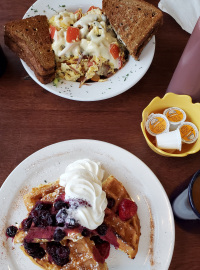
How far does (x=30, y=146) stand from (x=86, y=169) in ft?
1.12

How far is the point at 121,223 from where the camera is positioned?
49.6 inches

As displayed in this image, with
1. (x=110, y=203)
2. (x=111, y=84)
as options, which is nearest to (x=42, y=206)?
(x=110, y=203)

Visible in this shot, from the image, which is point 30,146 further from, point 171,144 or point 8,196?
point 171,144

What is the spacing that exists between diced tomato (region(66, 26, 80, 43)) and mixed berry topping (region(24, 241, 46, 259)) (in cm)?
98

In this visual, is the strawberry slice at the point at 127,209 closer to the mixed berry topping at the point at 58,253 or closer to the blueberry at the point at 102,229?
the blueberry at the point at 102,229

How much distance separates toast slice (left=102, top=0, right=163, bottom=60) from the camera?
1589 millimetres

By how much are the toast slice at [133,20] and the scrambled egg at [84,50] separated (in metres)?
0.06

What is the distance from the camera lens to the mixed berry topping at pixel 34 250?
3.92 feet

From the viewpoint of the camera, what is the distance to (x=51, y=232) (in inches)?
45.6

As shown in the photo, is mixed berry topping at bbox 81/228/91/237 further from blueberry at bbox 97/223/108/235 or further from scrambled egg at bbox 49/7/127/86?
scrambled egg at bbox 49/7/127/86

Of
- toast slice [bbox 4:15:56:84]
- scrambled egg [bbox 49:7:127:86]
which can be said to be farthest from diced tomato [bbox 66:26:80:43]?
toast slice [bbox 4:15:56:84]

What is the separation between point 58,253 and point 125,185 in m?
0.41

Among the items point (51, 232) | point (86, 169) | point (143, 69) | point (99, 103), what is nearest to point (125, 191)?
point (86, 169)

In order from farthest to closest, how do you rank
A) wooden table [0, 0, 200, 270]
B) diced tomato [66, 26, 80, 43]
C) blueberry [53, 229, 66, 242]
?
diced tomato [66, 26, 80, 43] < wooden table [0, 0, 200, 270] < blueberry [53, 229, 66, 242]
